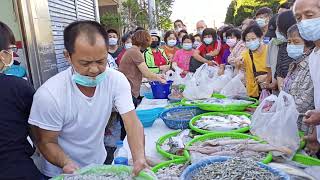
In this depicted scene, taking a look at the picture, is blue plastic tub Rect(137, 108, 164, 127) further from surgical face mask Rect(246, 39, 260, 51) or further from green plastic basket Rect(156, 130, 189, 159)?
surgical face mask Rect(246, 39, 260, 51)

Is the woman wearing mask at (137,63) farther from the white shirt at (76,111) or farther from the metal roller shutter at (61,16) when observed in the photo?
the metal roller shutter at (61,16)

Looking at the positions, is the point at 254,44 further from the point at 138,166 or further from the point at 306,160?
the point at 138,166

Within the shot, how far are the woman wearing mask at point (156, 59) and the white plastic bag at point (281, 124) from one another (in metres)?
3.38

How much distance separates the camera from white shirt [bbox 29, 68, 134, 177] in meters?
1.45

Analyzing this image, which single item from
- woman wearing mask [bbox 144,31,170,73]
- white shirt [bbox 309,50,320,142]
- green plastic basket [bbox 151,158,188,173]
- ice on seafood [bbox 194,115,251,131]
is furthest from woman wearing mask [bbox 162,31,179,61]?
green plastic basket [bbox 151,158,188,173]

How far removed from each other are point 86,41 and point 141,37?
7.96ft

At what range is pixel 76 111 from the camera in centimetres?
153

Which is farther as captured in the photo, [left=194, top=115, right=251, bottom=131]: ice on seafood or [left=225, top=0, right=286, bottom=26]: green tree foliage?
[left=225, top=0, right=286, bottom=26]: green tree foliage

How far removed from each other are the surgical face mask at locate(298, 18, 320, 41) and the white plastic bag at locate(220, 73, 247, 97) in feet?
4.88

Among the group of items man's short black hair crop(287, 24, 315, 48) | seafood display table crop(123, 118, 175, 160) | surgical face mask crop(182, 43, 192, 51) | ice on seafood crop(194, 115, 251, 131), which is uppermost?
man's short black hair crop(287, 24, 315, 48)

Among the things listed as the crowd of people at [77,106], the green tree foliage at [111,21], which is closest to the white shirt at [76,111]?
the crowd of people at [77,106]

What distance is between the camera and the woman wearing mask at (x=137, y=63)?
3.71 metres

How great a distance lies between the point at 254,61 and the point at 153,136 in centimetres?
173

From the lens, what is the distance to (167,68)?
214 inches
